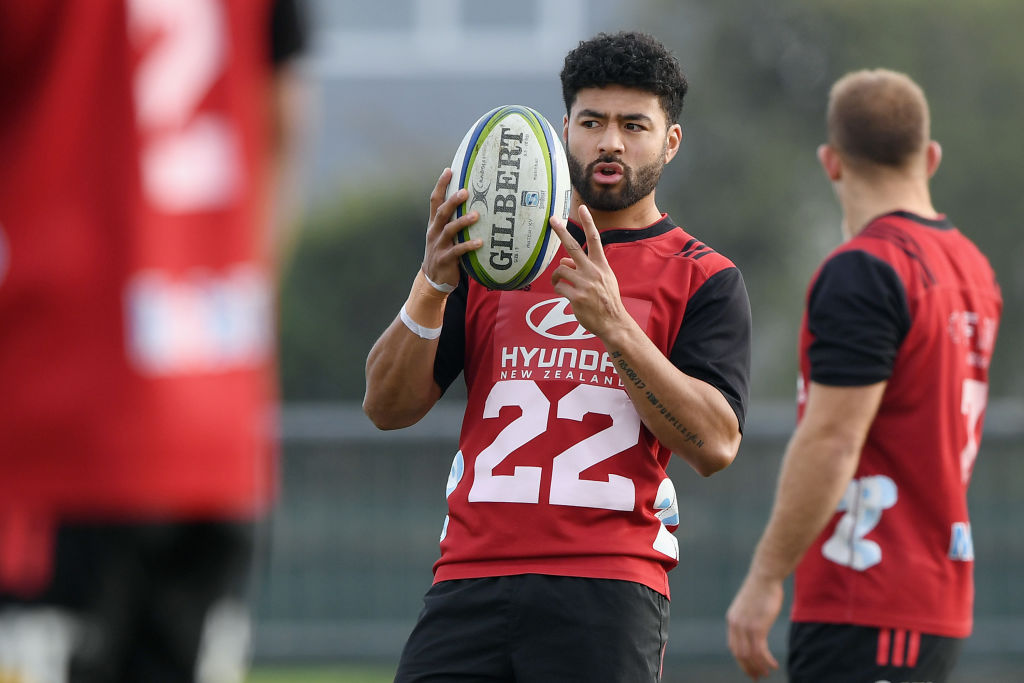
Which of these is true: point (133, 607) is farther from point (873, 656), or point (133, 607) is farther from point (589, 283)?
point (873, 656)

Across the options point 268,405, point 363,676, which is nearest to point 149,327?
point 268,405

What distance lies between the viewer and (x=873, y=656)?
415cm

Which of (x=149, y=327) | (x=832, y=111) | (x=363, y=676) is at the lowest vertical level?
(x=363, y=676)

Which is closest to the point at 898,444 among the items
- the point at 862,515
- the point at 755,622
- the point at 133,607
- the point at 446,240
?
the point at 862,515

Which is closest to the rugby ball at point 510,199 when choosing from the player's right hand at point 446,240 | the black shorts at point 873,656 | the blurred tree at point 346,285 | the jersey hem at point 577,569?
the player's right hand at point 446,240

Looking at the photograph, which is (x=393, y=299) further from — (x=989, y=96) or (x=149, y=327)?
(x=149, y=327)

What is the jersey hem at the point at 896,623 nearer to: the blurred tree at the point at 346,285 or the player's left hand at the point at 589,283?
the player's left hand at the point at 589,283

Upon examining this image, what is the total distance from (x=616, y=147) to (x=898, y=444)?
1174 millimetres

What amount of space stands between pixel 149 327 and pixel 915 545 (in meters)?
2.52

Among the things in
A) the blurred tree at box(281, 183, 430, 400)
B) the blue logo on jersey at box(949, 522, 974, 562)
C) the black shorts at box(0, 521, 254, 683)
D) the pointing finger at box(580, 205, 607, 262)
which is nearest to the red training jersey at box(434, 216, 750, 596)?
the pointing finger at box(580, 205, 607, 262)

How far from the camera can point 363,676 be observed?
1096 cm

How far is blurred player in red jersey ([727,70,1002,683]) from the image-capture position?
4184mm

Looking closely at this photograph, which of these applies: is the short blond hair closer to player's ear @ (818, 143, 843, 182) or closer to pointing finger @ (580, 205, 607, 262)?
player's ear @ (818, 143, 843, 182)

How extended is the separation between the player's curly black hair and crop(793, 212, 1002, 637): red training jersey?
703 mm
